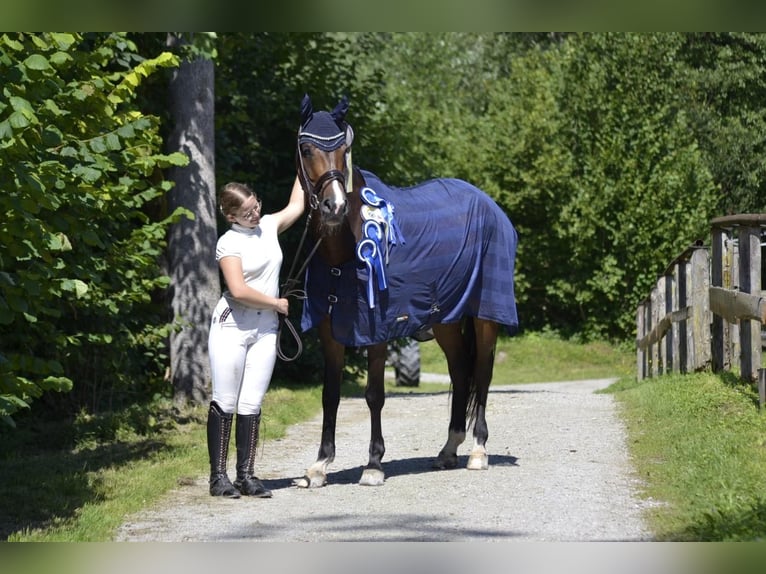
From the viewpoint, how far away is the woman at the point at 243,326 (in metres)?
6.64

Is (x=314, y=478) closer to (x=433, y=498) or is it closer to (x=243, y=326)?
(x=433, y=498)

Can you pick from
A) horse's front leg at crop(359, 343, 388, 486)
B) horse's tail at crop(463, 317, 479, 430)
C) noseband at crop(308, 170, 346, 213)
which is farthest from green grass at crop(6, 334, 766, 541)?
noseband at crop(308, 170, 346, 213)

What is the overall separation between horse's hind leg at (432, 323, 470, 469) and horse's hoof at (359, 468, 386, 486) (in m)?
0.94

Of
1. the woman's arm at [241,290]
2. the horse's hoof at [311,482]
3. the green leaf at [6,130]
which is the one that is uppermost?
the green leaf at [6,130]

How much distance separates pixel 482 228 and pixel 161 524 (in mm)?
3265

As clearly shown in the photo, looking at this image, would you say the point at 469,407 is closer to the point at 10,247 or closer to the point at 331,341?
the point at 331,341

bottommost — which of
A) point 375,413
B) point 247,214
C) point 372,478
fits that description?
point 372,478

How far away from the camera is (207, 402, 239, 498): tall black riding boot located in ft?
22.2

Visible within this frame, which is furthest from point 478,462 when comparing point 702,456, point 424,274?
point 702,456

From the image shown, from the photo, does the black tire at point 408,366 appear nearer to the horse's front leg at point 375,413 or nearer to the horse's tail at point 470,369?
the horse's tail at point 470,369

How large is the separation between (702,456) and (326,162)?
3.13m

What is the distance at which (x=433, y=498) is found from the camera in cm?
656

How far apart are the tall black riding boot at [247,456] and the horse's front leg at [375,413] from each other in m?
0.69

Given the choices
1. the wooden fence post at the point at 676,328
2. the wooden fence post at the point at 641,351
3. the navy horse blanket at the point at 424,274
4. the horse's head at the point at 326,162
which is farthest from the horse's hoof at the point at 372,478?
the wooden fence post at the point at 641,351
